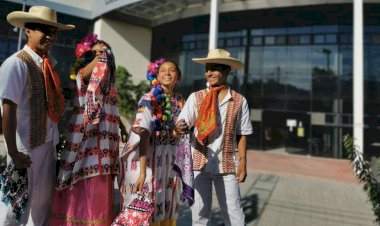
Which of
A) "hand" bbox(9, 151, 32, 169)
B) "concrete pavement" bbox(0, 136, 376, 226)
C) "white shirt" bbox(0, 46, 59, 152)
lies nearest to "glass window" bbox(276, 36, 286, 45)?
"concrete pavement" bbox(0, 136, 376, 226)

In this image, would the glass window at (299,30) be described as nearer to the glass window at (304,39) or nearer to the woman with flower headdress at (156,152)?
the glass window at (304,39)

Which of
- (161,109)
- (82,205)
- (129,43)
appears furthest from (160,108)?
(129,43)

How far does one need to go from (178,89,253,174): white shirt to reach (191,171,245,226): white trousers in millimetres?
131

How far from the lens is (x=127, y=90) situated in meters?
18.3

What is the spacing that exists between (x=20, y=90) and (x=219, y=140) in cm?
182

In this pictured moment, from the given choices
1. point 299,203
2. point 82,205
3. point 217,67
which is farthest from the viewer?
point 299,203

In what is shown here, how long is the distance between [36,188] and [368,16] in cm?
1894

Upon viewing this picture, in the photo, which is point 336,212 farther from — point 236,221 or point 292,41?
point 292,41

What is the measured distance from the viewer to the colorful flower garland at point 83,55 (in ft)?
8.76

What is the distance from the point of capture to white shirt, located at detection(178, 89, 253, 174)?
121 inches

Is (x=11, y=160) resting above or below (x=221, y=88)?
below

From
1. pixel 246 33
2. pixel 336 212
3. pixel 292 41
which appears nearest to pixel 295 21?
pixel 292 41

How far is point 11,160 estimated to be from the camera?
2.25m

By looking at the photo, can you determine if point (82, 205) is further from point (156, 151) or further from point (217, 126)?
point (217, 126)
